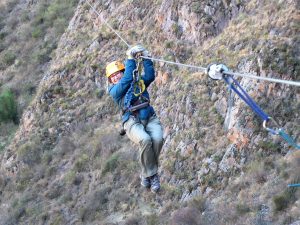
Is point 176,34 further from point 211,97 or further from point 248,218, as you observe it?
point 248,218

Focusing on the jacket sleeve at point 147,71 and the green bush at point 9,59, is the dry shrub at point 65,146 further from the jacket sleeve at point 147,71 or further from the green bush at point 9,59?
the jacket sleeve at point 147,71

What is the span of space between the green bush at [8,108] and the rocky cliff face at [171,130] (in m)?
2.76

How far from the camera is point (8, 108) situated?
25.2m

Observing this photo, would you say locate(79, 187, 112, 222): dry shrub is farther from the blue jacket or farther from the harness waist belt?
the harness waist belt

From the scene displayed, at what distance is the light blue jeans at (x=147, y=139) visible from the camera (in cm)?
854

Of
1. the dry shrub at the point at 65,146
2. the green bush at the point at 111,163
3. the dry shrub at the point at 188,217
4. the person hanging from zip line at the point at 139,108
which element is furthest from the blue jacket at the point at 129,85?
the dry shrub at the point at 65,146

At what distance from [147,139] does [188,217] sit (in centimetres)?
555

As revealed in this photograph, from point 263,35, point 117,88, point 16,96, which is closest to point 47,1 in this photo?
point 16,96

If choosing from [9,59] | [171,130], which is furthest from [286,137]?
[9,59]

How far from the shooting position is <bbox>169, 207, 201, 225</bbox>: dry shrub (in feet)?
44.6

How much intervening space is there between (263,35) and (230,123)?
7.36ft

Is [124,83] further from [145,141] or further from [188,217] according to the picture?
[188,217]

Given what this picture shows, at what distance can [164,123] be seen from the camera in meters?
16.9

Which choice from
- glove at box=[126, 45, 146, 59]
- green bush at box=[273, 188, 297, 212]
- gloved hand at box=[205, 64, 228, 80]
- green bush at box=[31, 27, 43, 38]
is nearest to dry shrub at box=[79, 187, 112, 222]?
green bush at box=[273, 188, 297, 212]
